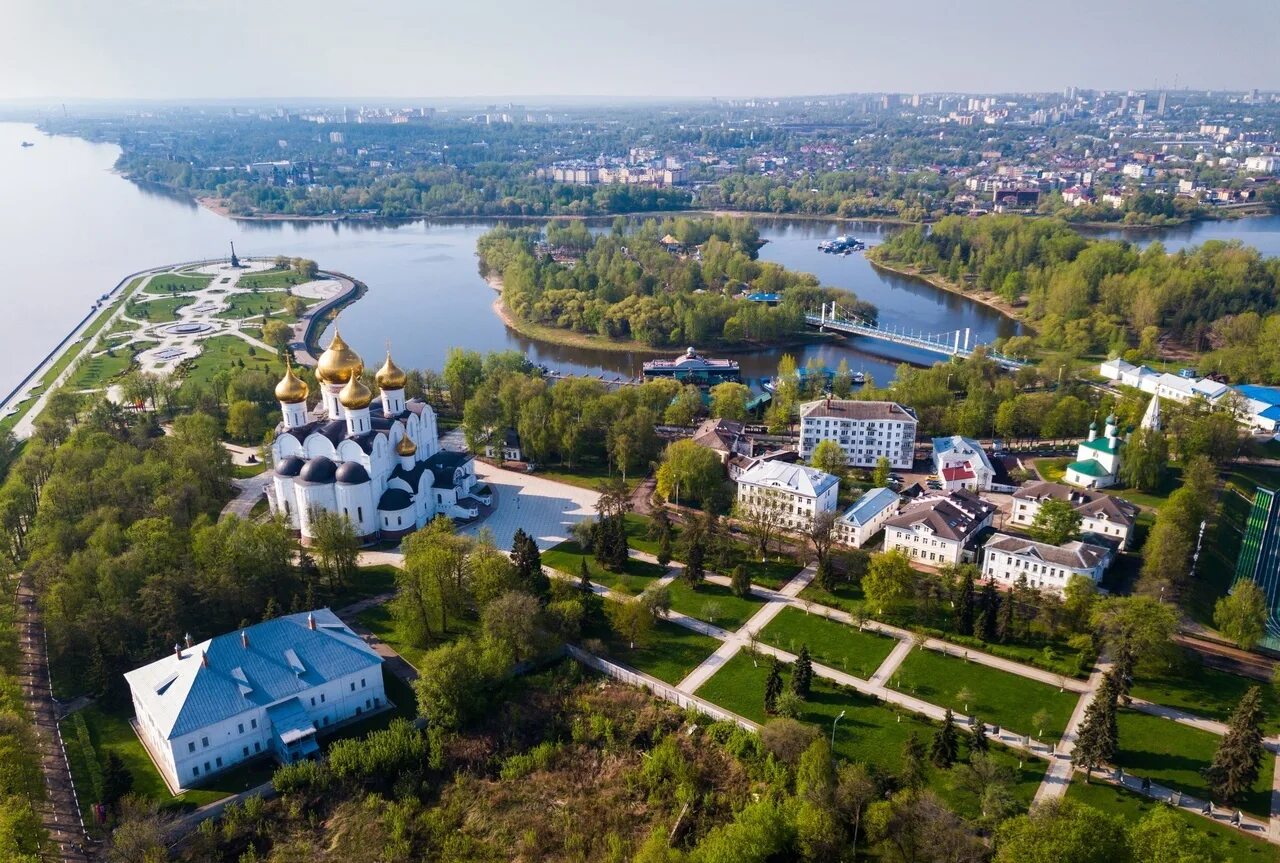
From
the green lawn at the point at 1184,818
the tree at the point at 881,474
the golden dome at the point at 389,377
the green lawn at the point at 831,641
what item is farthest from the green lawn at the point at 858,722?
the golden dome at the point at 389,377

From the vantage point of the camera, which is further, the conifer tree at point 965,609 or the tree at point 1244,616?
the conifer tree at point 965,609

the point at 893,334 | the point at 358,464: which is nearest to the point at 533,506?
the point at 358,464

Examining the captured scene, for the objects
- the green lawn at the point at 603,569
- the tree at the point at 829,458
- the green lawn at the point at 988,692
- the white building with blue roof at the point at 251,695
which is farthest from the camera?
the tree at the point at 829,458

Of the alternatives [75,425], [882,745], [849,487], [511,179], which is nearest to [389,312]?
[75,425]

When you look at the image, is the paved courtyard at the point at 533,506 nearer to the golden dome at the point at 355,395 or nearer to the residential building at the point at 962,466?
the golden dome at the point at 355,395

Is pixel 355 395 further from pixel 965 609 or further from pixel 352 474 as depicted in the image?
pixel 965 609
